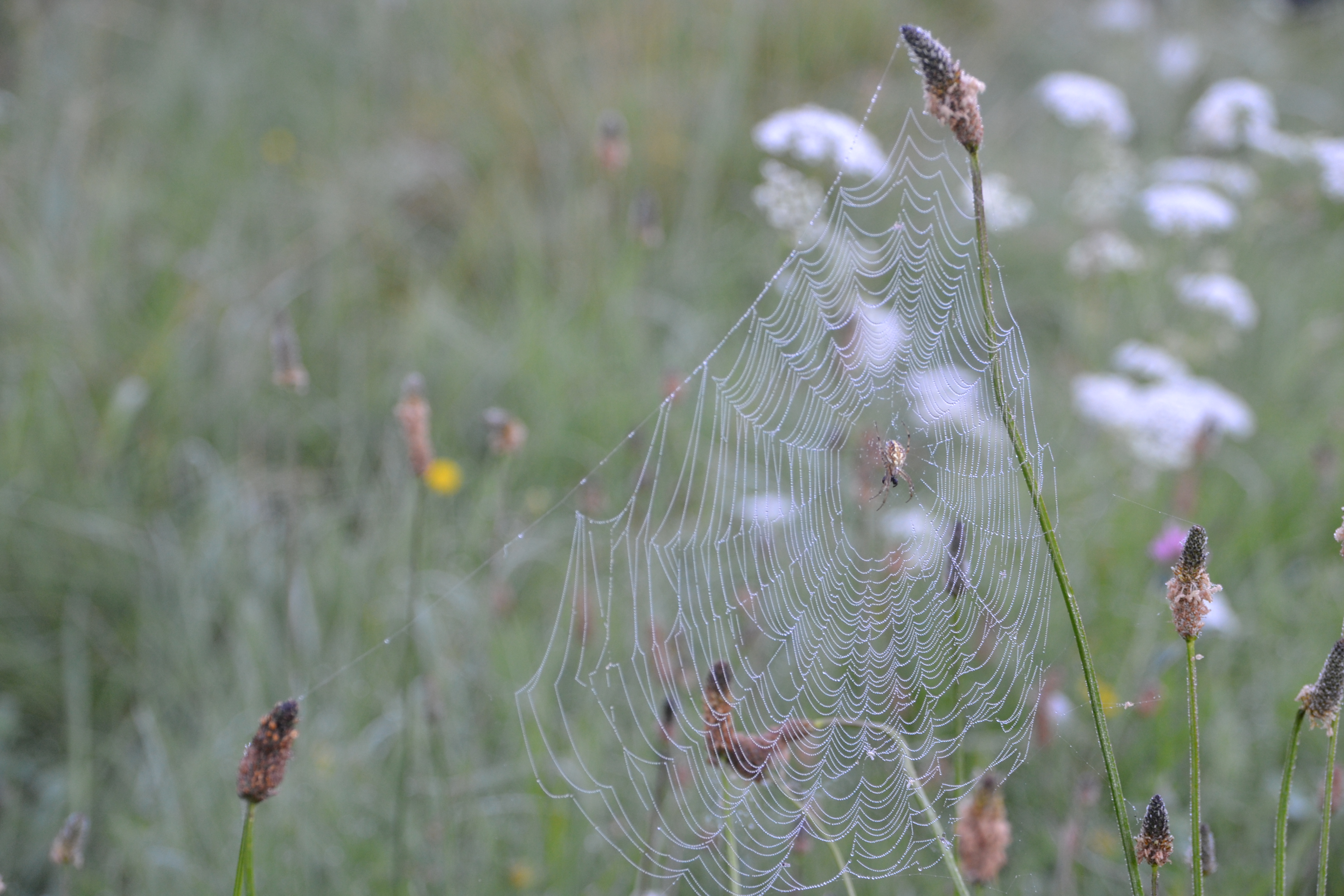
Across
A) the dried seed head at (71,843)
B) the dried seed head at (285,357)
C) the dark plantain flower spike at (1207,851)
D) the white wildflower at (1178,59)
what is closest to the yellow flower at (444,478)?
the dried seed head at (285,357)

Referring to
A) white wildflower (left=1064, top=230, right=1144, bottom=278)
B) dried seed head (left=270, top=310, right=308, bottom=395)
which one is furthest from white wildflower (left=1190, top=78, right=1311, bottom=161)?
dried seed head (left=270, top=310, right=308, bottom=395)

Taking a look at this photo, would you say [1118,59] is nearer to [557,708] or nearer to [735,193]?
[735,193]

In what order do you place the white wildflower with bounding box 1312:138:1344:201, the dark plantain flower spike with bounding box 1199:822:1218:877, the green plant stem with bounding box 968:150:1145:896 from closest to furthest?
the green plant stem with bounding box 968:150:1145:896
the dark plantain flower spike with bounding box 1199:822:1218:877
the white wildflower with bounding box 1312:138:1344:201

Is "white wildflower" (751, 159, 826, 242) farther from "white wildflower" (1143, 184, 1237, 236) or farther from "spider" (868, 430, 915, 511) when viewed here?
"white wildflower" (1143, 184, 1237, 236)

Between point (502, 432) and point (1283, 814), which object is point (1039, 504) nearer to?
point (1283, 814)

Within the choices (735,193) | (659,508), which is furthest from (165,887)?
(735,193)

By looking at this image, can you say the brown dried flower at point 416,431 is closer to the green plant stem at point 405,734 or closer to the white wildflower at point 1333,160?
the green plant stem at point 405,734

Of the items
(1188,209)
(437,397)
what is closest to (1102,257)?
(1188,209)
